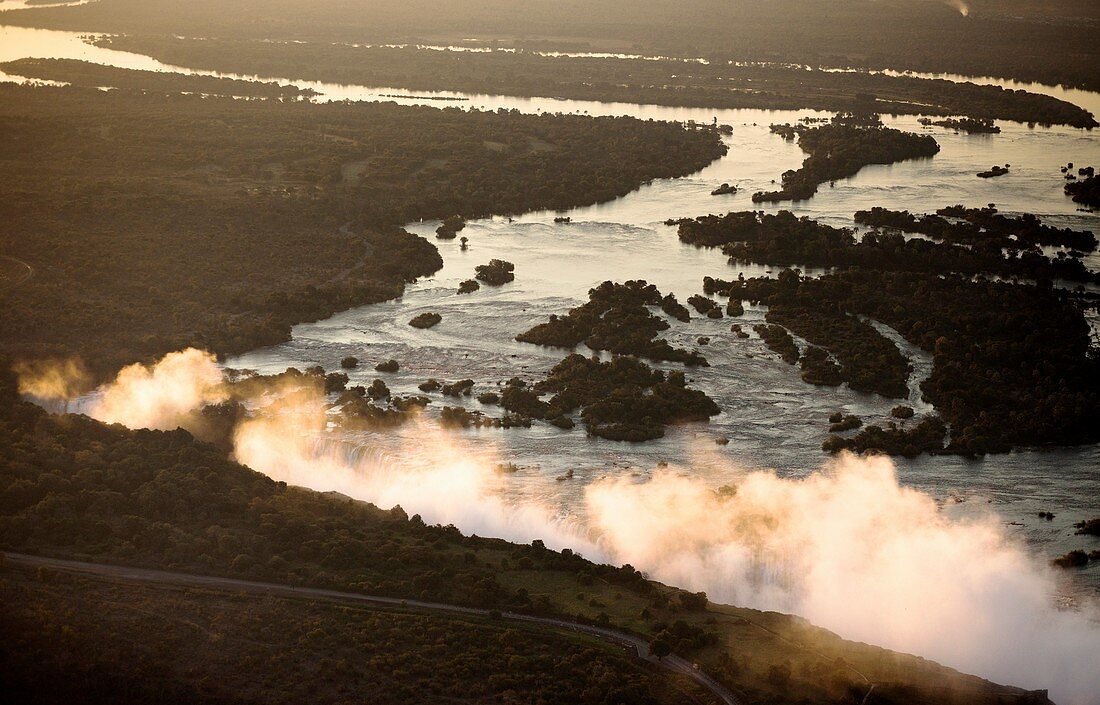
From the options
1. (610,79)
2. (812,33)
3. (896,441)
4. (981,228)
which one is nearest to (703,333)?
(896,441)

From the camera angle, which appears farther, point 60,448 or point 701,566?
point 60,448

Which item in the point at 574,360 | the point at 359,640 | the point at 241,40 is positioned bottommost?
the point at 359,640

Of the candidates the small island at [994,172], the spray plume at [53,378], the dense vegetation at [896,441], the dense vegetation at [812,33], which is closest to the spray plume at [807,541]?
the dense vegetation at [896,441]

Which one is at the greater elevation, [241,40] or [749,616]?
[241,40]

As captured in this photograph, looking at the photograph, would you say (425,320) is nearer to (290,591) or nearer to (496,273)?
(496,273)

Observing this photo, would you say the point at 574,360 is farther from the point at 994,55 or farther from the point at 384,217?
the point at 994,55

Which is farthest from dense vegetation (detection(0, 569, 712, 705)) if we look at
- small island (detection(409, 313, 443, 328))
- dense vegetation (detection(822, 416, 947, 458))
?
small island (detection(409, 313, 443, 328))

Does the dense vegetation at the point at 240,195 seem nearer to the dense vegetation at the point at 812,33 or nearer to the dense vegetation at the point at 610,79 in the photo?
the dense vegetation at the point at 610,79

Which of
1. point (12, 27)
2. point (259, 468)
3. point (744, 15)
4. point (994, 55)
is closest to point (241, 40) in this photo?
point (12, 27)
